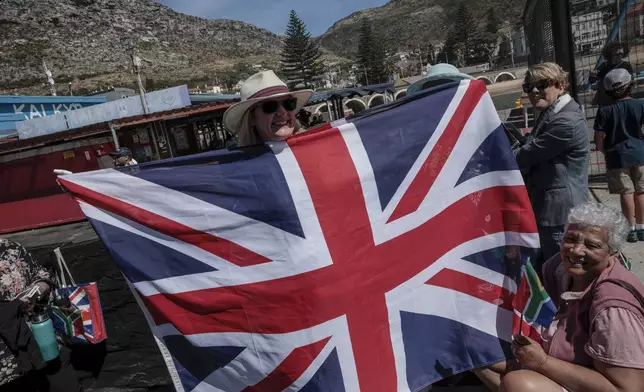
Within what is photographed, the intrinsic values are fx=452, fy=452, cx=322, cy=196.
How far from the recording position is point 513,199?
82.0 inches

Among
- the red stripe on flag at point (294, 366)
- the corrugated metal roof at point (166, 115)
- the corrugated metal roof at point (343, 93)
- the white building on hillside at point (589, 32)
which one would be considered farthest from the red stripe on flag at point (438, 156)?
the corrugated metal roof at point (343, 93)

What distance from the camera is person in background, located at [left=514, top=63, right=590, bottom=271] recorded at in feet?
7.82

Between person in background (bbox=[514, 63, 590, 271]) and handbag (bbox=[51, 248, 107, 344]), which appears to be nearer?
person in background (bbox=[514, 63, 590, 271])

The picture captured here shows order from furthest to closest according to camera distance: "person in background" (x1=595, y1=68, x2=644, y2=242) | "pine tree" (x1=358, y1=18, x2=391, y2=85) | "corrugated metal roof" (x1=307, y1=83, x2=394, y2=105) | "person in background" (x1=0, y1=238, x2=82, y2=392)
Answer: "pine tree" (x1=358, y1=18, x2=391, y2=85)
"corrugated metal roof" (x1=307, y1=83, x2=394, y2=105)
"person in background" (x1=595, y1=68, x2=644, y2=242)
"person in background" (x1=0, y1=238, x2=82, y2=392)

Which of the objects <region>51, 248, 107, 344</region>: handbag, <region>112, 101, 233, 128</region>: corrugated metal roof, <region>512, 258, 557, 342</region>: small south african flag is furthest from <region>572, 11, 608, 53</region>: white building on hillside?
<region>112, 101, 233, 128</region>: corrugated metal roof

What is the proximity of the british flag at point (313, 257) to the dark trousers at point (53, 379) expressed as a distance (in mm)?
1230

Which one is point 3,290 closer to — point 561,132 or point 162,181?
point 162,181

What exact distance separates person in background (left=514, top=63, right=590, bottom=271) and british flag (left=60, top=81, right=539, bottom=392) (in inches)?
18.3

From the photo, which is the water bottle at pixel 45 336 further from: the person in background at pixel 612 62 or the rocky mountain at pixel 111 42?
the rocky mountain at pixel 111 42

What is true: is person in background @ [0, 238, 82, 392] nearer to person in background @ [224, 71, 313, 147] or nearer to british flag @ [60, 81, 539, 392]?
british flag @ [60, 81, 539, 392]

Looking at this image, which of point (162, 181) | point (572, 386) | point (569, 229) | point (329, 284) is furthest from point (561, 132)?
point (162, 181)

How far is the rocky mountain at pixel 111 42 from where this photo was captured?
101062 mm

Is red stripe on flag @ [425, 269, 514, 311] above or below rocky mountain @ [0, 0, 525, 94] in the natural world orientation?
below

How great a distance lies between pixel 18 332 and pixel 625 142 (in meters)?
4.53
